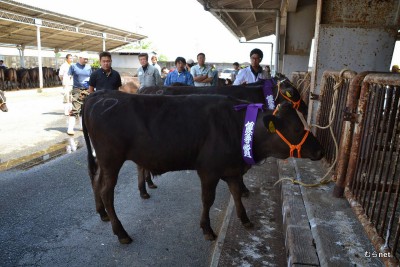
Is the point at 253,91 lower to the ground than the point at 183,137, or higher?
higher

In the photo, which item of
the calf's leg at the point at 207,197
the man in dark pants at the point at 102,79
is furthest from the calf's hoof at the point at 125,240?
the man in dark pants at the point at 102,79

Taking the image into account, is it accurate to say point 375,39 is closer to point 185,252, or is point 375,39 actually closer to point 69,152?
point 185,252

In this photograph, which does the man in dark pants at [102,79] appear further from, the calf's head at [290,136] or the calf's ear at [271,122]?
the calf's ear at [271,122]

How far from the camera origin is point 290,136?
10.0 ft

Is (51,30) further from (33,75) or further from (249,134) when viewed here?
(249,134)

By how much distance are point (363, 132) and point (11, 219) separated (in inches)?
147

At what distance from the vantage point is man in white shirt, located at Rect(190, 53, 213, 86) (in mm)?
7746

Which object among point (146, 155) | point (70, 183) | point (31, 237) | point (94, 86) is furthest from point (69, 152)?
point (146, 155)

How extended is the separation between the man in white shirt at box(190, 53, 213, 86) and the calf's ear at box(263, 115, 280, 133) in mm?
4910

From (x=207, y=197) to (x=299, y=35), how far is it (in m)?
9.74

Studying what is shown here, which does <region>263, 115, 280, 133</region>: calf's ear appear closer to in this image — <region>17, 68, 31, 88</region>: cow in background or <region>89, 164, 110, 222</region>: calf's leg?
<region>89, 164, 110, 222</region>: calf's leg

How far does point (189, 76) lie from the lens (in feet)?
23.7

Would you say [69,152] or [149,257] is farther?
[69,152]

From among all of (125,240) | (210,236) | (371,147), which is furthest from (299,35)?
(125,240)
